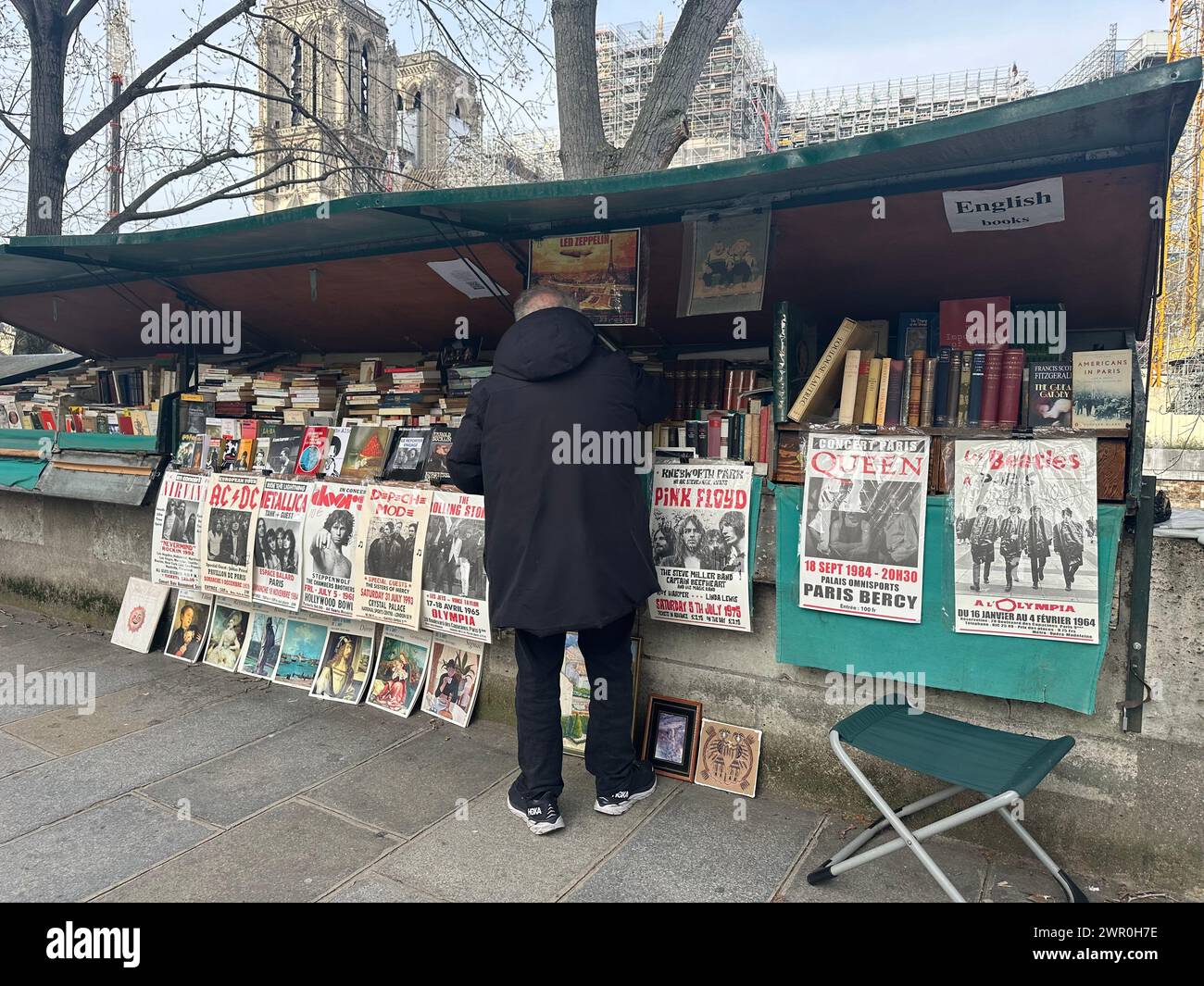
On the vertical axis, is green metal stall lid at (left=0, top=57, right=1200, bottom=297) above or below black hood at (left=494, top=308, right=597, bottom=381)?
above

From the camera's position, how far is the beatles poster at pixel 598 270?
3809 millimetres

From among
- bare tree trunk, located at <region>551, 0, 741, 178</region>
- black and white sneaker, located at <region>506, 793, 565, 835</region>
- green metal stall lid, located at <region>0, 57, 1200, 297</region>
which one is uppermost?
bare tree trunk, located at <region>551, 0, 741, 178</region>

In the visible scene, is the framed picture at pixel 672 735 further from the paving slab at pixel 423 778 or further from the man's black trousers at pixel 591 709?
the paving slab at pixel 423 778

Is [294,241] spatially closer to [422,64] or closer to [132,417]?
[132,417]

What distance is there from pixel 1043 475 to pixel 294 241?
3.86 meters

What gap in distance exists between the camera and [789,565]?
3.51 m

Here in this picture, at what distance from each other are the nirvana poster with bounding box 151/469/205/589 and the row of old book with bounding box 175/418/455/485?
0.51 ft

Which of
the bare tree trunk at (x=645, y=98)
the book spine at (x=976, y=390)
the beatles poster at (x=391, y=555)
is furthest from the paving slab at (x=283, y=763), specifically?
the bare tree trunk at (x=645, y=98)

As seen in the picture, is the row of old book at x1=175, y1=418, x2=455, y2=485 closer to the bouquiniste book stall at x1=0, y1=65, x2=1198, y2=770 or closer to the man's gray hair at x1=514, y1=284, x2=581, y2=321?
the bouquiniste book stall at x1=0, y1=65, x2=1198, y2=770

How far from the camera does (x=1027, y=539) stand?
299cm

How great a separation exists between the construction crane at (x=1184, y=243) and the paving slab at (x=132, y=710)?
27.6 m

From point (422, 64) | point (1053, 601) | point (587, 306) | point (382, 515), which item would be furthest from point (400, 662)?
point (422, 64)

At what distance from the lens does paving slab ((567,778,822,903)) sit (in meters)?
2.92

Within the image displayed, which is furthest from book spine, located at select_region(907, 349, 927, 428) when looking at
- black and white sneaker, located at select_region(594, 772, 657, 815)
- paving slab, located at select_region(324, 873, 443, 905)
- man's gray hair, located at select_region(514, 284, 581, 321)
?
paving slab, located at select_region(324, 873, 443, 905)
